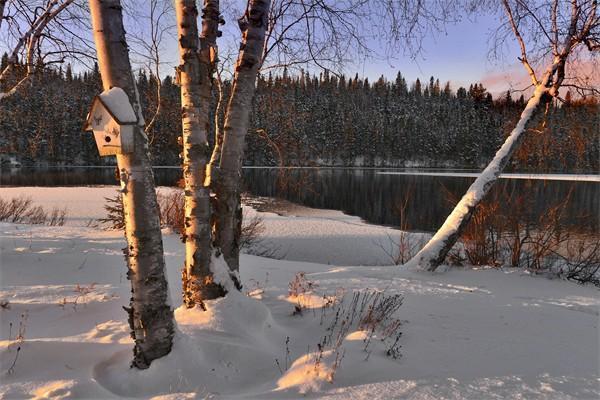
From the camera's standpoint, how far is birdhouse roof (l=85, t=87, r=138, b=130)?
235cm

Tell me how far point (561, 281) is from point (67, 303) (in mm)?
7702

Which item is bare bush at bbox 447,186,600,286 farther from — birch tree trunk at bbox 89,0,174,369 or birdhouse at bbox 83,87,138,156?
birdhouse at bbox 83,87,138,156

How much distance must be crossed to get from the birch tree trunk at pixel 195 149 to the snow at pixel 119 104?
3.42ft

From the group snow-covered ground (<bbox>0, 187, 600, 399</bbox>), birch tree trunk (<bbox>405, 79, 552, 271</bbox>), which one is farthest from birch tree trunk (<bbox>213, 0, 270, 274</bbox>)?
birch tree trunk (<bbox>405, 79, 552, 271</bbox>)

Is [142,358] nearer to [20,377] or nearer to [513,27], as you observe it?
[20,377]

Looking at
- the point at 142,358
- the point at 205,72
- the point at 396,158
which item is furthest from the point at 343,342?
the point at 396,158

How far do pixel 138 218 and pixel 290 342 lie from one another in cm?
175

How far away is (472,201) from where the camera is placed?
23.0 ft

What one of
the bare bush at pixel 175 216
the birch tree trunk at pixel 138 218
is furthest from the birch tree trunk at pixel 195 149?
the bare bush at pixel 175 216

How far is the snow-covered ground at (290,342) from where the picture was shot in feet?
8.41

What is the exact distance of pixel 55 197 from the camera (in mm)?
21344

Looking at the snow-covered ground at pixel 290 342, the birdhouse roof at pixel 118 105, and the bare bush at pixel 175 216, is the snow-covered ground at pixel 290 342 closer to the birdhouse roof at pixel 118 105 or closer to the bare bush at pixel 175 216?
the birdhouse roof at pixel 118 105

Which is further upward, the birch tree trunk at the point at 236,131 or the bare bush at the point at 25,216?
the birch tree trunk at the point at 236,131

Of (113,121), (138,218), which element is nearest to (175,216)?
(138,218)
